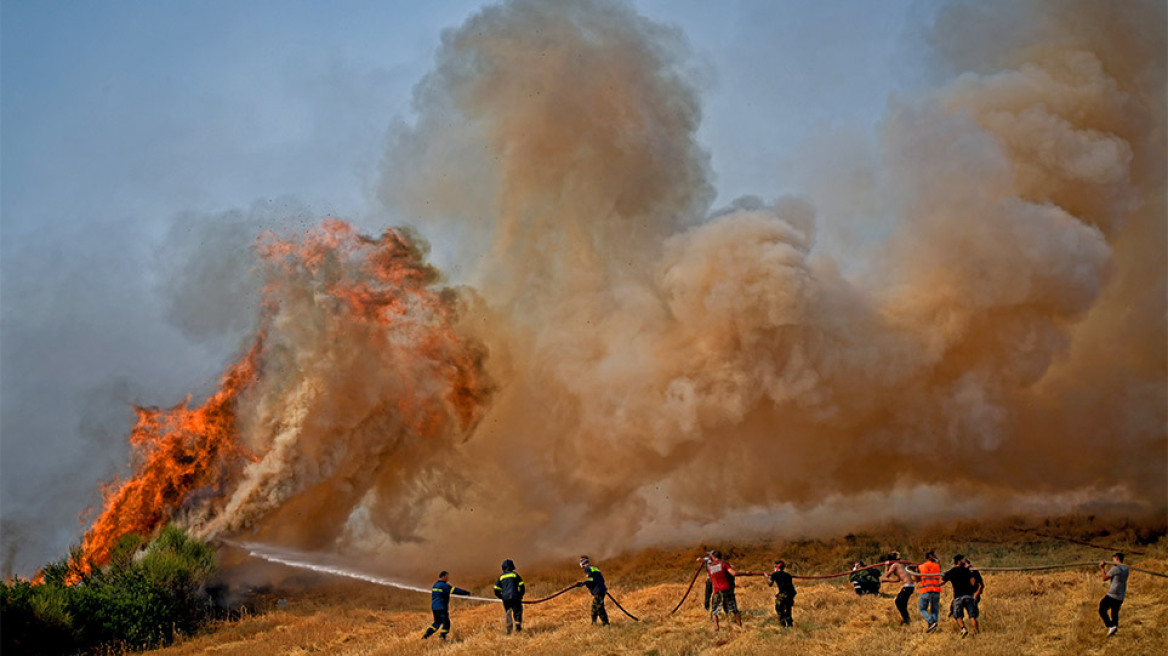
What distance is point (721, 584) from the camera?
27359mm

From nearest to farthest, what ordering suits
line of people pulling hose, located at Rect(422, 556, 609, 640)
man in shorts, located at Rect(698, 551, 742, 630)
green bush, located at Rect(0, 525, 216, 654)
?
man in shorts, located at Rect(698, 551, 742, 630)
line of people pulling hose, located at Rect(422, 556, 609, 640)
green bush, located at Rect(0, 525, 216, 654)

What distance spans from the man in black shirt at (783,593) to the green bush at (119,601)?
75.6 feet

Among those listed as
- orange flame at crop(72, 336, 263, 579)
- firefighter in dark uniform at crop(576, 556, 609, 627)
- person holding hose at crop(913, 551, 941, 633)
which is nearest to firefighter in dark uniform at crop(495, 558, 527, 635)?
firefighter in dark uniform at crop(576, 556, 609, 627)

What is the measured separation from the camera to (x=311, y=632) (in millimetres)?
33469

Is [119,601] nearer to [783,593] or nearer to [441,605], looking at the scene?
[441,605]

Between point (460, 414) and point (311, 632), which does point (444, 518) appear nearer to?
point (460, 414)

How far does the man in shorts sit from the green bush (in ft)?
69.3

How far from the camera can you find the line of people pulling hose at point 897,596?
79.3 ft

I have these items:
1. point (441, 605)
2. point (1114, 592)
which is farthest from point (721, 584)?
point (1114, 592)

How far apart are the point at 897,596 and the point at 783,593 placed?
4214 mm

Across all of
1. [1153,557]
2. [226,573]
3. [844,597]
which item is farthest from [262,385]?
[1153,557]

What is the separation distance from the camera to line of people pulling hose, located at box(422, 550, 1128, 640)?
79.3 ft

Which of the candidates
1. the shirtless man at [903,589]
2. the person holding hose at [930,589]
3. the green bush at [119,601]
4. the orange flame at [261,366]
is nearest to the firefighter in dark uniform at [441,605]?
the green bush at [119,601]

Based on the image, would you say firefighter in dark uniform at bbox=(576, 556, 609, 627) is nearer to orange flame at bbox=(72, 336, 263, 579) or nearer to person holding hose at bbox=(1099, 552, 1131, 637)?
person holding hose at bbox=(1099, 552, 1131, 637)
